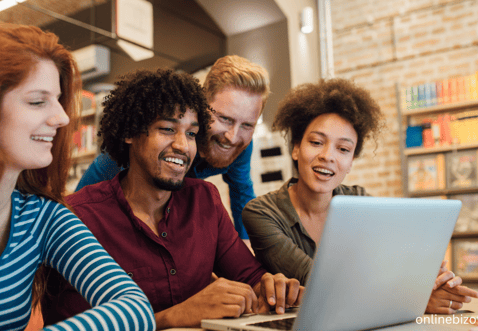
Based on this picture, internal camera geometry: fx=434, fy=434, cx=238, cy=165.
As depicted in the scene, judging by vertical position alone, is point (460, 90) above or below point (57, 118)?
above

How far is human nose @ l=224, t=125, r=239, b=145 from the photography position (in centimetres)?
188

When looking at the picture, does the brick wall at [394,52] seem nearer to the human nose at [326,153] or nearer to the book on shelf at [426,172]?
the book on shelf at [426,172]

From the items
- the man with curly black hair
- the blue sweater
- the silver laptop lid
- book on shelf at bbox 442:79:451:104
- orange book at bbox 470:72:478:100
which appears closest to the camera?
the silver laptop lid

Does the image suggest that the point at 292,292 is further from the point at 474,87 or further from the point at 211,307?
the point at 474,87

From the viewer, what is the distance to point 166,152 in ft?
4.26

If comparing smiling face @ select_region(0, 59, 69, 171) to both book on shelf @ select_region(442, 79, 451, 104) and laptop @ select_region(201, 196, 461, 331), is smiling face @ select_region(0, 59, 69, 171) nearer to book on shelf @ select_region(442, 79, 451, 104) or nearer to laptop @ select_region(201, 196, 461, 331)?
laptop @ select_region(201, 196, 461, 331)

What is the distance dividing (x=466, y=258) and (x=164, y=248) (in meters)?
4.07

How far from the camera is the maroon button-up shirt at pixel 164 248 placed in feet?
3.88

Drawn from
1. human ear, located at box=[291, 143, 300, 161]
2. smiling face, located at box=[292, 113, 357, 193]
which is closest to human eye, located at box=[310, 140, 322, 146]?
smiling face, located at box=[292, 113, 357, 193]

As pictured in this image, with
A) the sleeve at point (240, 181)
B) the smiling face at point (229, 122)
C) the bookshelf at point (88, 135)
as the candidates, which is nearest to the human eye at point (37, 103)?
the smiling face at point (229, 122)

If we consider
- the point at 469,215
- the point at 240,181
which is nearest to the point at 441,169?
the point at 469,215

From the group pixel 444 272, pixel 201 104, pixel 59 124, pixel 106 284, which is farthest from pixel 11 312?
pixel 444 272

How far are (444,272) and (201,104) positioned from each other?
891 millimetres

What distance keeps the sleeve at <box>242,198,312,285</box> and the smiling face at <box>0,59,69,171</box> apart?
0.76 m
